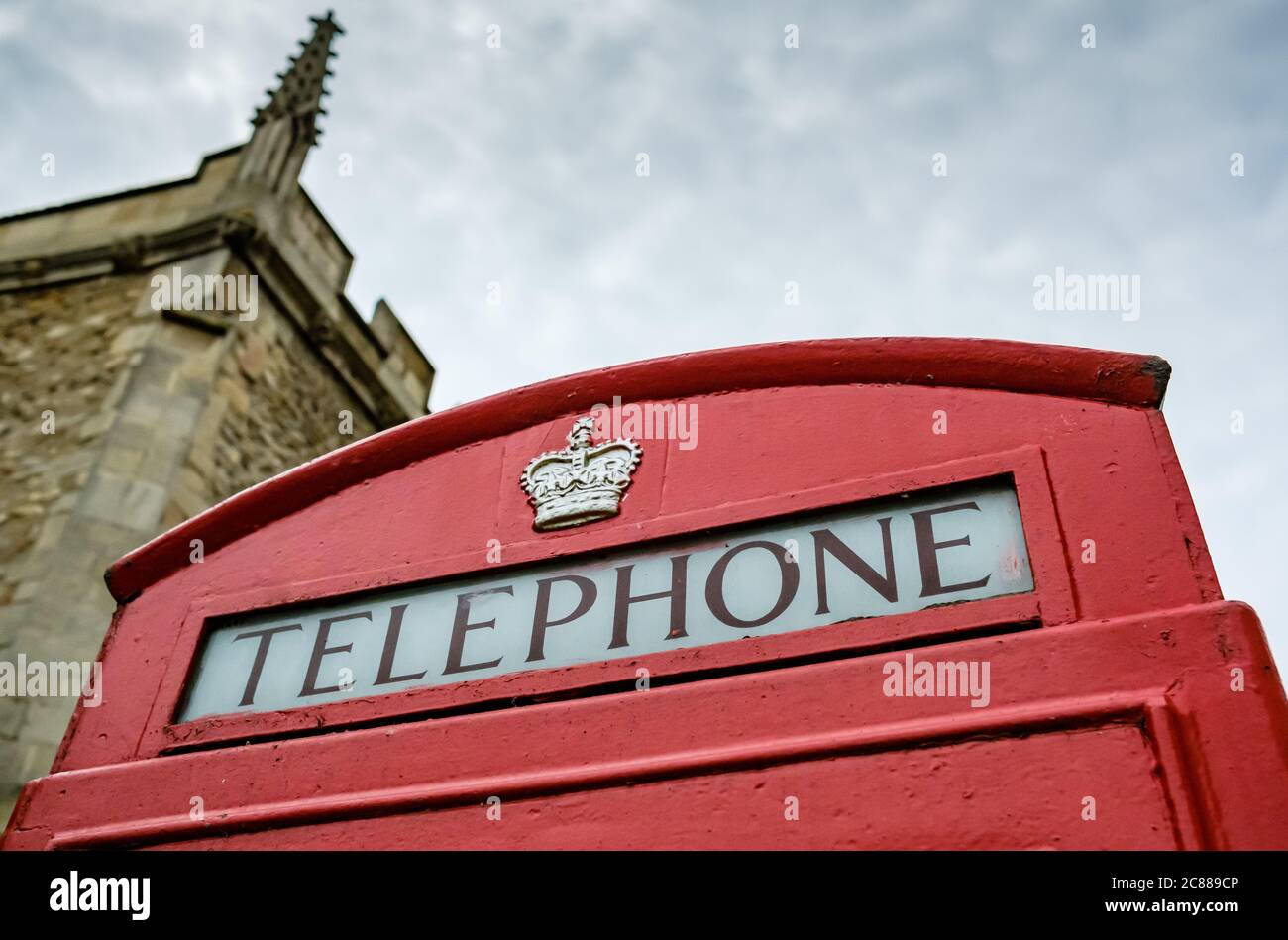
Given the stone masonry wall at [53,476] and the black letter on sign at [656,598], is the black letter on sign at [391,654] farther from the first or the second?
the stone masonry wall at [53,476]

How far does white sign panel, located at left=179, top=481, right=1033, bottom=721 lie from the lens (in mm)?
1924

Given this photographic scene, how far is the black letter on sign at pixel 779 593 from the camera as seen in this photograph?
1974 mm

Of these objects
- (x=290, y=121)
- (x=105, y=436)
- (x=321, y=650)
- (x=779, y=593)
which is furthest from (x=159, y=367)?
(x=779, y=593)

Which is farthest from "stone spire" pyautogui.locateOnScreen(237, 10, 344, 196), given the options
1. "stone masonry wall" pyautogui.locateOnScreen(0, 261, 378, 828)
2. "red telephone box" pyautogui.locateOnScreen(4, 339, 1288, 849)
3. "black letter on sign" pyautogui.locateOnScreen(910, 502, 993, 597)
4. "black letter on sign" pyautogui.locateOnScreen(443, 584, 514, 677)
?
"black letter on sign" pyautogui.locateOnScreen(910, 502, 993, 597)

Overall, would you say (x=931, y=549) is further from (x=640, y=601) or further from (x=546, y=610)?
(x=546, y=610)

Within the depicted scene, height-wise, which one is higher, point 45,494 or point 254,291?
point 254,291

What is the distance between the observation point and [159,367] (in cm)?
675

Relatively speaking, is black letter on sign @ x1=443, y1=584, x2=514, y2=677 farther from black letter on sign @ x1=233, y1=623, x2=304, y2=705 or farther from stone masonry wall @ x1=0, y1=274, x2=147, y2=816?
stone masonry wall @ x1=0, y1=274, x2=147, y2=816

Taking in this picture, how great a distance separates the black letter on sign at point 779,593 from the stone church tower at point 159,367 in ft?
13.4

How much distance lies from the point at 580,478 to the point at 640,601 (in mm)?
409
